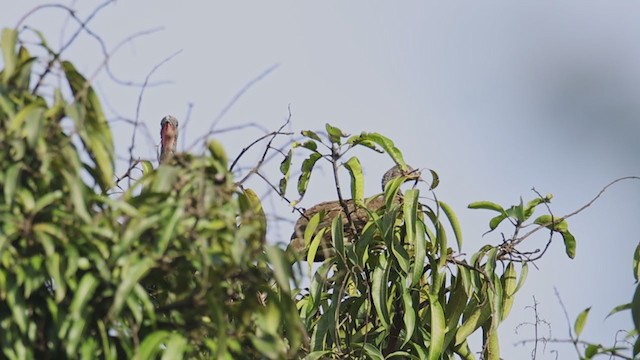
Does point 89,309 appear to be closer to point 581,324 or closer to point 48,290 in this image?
point 48,290

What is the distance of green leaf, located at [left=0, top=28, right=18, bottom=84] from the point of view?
2371 millimetres

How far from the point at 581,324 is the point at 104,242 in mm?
1067

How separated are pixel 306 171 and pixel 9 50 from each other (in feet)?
6.46

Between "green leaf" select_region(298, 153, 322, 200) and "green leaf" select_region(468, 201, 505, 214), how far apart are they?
0.52 m

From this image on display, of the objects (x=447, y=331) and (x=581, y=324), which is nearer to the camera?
(x=581, y=324)

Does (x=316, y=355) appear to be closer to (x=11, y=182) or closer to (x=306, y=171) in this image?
(x=306, y=171)

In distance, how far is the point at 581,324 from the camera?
274 centimetres

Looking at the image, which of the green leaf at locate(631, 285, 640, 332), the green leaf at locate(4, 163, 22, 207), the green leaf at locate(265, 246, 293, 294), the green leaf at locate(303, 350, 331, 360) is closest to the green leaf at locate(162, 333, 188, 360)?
the green leaf at locate(265, 246, 293, 294)

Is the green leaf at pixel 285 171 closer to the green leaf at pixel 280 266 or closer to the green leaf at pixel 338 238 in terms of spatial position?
the green leaf at pixel 338 238

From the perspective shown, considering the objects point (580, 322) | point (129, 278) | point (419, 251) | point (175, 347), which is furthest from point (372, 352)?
point (129, 278)

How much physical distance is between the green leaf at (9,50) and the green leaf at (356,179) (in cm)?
190

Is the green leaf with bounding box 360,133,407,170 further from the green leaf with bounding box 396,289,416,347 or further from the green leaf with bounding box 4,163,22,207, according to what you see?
the green leaf with bounding box 4,163,22,207

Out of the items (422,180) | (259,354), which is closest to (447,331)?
(422,180)

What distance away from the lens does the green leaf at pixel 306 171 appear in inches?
165
